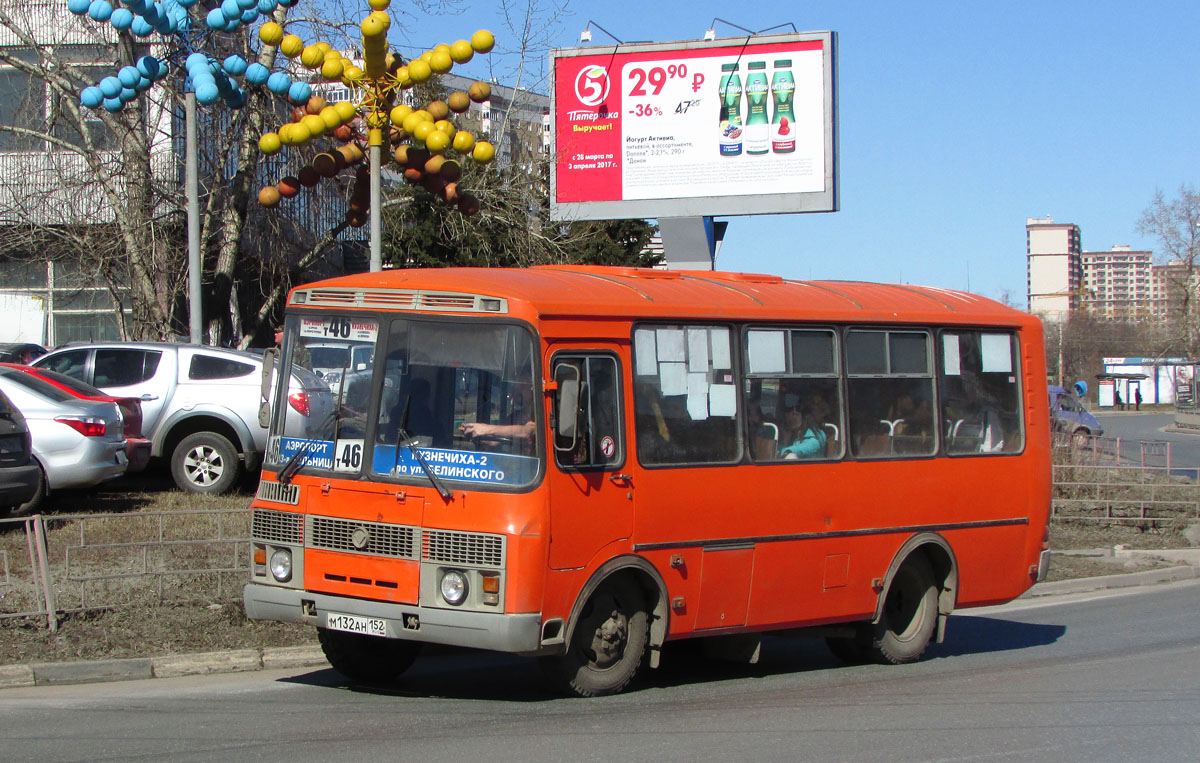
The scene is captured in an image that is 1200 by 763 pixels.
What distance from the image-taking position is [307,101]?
677 inches

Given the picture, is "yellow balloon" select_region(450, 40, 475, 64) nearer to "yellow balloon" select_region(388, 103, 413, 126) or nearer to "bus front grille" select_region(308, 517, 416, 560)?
"yellow balloon" select_region(388, 103, 413, 126)

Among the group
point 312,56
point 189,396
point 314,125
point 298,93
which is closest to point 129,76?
point 298,93

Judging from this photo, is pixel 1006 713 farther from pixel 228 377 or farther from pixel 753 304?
pixel 228 377

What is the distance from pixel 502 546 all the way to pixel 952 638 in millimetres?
6125

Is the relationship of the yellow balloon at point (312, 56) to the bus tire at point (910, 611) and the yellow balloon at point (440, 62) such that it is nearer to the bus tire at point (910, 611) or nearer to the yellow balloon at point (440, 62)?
the yellow balloon at point (440, 62)

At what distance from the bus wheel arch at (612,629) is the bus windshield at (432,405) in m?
1.00

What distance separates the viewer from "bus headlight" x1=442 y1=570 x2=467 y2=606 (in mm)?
7547

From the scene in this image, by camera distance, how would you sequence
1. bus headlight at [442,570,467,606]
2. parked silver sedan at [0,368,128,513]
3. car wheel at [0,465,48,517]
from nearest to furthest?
bus headlight at [442,570,467,606] → car wheel at [0,465,48,517] → parked silver sedan at [0,368,128,513]

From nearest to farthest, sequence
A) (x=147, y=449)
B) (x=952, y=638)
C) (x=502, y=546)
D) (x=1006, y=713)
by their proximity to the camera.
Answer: (x=502, y=546) → (x=1006, y=713) → (x=952, y=638) → (x=147, y=449)

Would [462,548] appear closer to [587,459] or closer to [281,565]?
[587,459]

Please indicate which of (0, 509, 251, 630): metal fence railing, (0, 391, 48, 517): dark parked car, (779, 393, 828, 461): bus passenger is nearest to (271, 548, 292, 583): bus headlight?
(0, 509, 251, 630): metal fence railing

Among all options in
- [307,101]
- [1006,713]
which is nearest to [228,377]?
[307,101]

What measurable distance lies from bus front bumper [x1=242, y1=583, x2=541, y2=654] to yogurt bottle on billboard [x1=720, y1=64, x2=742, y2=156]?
16.0 m

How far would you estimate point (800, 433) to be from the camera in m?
9.37
